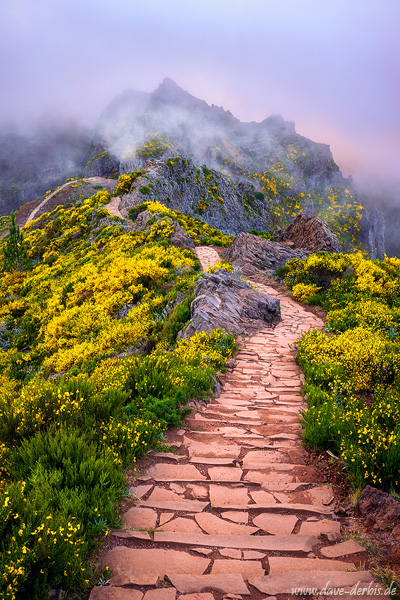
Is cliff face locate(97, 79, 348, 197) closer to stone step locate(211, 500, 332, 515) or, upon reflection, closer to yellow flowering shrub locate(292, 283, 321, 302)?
yellow flowering shrub locate(292, 283, 321, 302)

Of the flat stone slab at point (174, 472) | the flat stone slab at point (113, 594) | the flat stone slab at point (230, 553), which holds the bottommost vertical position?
the flat stone slab at point (174, 472)

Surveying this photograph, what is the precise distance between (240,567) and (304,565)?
542 mm

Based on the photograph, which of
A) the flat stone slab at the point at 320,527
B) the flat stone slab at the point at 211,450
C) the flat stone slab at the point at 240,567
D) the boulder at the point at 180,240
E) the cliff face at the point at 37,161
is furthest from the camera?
the cliff face at the point at 37,161

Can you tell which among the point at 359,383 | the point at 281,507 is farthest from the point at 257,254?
the point at 281,507

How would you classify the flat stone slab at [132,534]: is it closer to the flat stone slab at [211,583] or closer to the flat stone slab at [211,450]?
the flat stone slab at [211,583]

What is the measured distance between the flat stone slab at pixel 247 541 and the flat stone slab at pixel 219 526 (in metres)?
0.08

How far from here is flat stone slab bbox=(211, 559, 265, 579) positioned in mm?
2578

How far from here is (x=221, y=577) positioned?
2.52m

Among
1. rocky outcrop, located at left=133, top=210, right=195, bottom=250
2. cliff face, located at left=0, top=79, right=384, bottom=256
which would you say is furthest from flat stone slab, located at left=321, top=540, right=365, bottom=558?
cliff face, located at left=0, top=79, right=384, bottom=256

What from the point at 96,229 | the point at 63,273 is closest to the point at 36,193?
the point at 96,229

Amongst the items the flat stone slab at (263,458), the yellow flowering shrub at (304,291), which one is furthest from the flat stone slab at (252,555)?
the yellow flowering shrub at (304,291)

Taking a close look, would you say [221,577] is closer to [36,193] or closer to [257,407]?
[257,407]

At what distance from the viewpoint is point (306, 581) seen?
2.46 metres

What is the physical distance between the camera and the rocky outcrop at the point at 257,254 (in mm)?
21812
